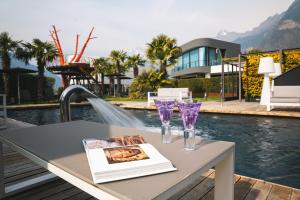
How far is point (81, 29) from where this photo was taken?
31.8 metres

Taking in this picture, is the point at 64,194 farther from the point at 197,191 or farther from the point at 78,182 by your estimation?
the point at 78,182

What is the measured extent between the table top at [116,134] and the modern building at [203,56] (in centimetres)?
2608

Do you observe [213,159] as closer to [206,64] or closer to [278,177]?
[278,177]

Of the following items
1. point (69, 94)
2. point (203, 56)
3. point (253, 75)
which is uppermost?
point (203, 56)

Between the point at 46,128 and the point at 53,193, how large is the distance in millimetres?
641

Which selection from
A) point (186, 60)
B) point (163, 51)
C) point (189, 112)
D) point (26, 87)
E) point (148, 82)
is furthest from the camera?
point (186, 60)

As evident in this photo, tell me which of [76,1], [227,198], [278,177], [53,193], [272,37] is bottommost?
[278,177]

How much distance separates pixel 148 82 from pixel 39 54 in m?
9.41

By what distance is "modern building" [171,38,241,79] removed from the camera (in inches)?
1094

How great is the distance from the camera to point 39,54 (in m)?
19.0

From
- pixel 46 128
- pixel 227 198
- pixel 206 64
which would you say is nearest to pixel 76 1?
pixel 46 128

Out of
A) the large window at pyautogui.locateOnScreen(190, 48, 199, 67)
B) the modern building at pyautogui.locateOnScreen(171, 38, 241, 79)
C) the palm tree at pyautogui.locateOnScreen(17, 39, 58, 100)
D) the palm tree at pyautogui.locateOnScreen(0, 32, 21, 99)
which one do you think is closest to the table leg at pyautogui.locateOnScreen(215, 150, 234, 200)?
the palm tree at pyautogui.locateOnScreen(0, 32, 21, 99)

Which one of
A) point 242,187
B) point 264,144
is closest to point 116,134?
point 242,187

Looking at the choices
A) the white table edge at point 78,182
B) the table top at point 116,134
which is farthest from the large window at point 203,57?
the white table edge at point 78,182
